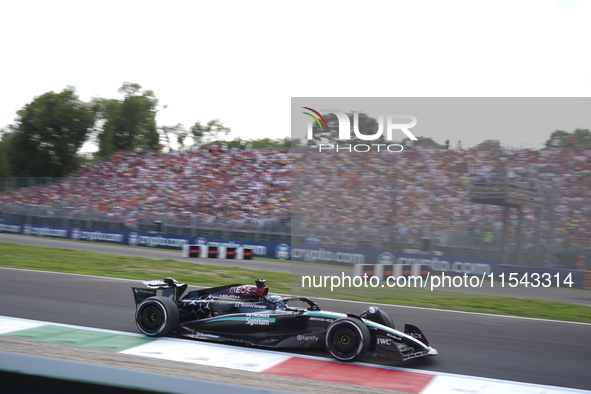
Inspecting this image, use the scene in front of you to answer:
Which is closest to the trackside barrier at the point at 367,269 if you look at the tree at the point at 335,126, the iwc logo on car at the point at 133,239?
the tree at the point at 335,126

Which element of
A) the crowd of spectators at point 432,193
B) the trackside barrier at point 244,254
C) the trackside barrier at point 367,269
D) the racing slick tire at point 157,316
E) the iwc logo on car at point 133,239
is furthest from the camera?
the iwc logo on car at point 133,239

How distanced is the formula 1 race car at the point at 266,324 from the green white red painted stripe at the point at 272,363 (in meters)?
0.12

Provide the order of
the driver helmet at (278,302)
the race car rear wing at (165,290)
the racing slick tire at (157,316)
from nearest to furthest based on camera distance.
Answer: the driver helmet at (278,302) < the racing slick tire at (157,316) < the race car rear wing at (165,290)

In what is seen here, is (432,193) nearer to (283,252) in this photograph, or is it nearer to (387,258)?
(387,258)

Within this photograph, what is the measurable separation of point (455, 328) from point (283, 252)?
470 inches

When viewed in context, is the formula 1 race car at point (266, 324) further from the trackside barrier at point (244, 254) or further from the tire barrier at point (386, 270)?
the trackside barrier at point (244, 254)

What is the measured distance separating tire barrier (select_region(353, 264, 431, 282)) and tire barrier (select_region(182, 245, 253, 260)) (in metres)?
7.58

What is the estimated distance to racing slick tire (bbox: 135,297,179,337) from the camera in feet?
18.9

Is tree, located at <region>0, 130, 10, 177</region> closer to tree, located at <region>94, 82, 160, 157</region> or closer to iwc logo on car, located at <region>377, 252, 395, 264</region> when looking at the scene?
tree, located at <region>94, 82, 160, 157</region>

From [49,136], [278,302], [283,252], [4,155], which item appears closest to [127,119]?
[49,136]

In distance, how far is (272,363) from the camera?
199 inches

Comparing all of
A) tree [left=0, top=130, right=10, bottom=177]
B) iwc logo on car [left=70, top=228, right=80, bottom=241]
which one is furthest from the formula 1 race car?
tree [left=0, top=130, right=10, bottom=177]

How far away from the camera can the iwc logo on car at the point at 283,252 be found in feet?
62.1

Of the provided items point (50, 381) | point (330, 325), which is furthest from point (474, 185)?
point (50, 381)
